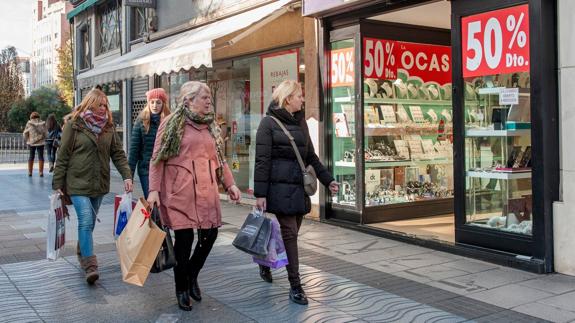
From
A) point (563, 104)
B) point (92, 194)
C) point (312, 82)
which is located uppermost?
point (312, 82)

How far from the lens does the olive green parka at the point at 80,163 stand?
5102 millimetres

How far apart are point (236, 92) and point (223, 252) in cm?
485

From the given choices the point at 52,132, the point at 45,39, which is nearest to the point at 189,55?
the point at 52,132

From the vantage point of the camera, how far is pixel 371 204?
7.86m

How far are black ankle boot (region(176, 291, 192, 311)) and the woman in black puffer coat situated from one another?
82cm

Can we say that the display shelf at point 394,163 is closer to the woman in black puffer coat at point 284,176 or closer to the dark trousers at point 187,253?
the woman in black puffer coat at point 284,176

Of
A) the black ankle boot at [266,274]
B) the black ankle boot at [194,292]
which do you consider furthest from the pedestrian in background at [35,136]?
the black ankle boot at [194,292]

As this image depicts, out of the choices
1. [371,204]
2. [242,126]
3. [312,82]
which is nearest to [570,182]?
[371,204]

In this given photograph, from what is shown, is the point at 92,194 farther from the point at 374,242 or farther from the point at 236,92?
the point at 236,92

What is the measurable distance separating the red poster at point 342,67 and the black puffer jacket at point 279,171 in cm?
337

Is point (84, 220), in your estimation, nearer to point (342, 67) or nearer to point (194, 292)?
point (194, 292)

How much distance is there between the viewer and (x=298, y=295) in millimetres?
4512

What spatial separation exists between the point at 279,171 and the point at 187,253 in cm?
96

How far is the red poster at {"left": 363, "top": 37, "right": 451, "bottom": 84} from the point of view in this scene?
783 cm
